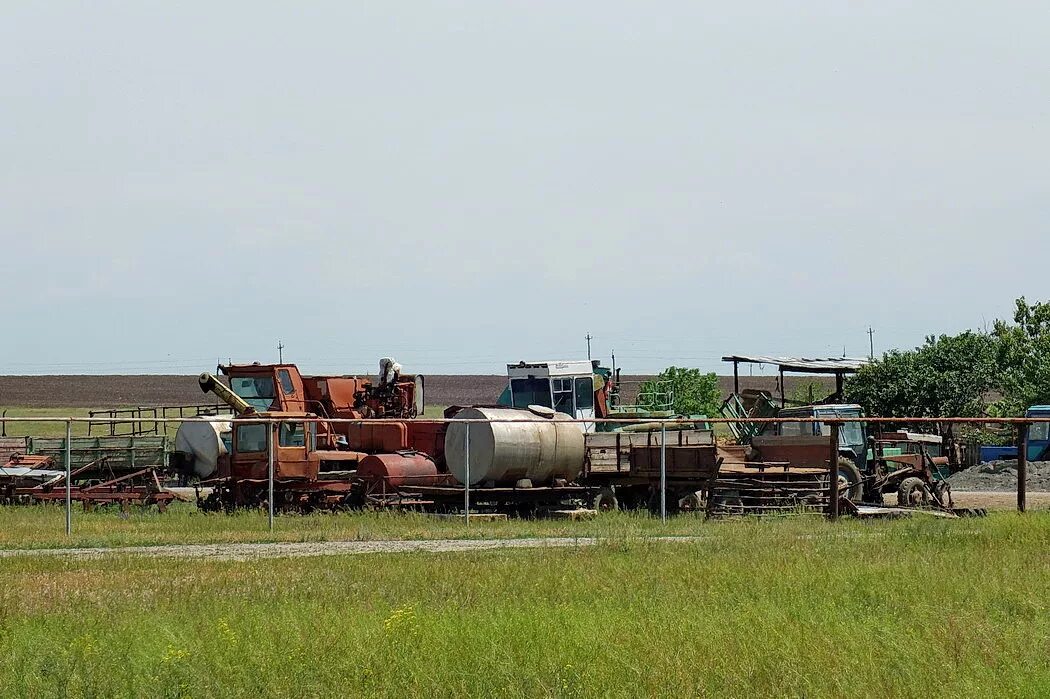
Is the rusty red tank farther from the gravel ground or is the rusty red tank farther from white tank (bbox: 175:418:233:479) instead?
the gravel ground

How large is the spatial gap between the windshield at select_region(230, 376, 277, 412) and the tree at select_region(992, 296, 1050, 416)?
104 ft

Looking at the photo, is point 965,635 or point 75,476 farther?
point 75,476

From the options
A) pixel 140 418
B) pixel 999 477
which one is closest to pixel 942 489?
pixel 999 477

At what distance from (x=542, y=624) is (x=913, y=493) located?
61.6ft

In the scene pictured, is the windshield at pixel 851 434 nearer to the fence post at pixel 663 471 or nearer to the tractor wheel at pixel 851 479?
the tractor wheel at pixel 851 479

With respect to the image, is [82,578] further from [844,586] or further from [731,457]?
[731,457]

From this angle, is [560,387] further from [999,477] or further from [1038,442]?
[1038,442]

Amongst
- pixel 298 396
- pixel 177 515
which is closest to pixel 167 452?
pixel 298 396

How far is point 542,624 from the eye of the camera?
480 inches

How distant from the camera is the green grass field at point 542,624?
10266 mm

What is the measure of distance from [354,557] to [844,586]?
694 centimetres

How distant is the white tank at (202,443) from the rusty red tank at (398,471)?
22.0ft

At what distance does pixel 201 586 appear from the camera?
15.6 metres

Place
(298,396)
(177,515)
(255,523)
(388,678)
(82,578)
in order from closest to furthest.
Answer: (388,678), (82,578), (255,523), (177,515), (298,396)
